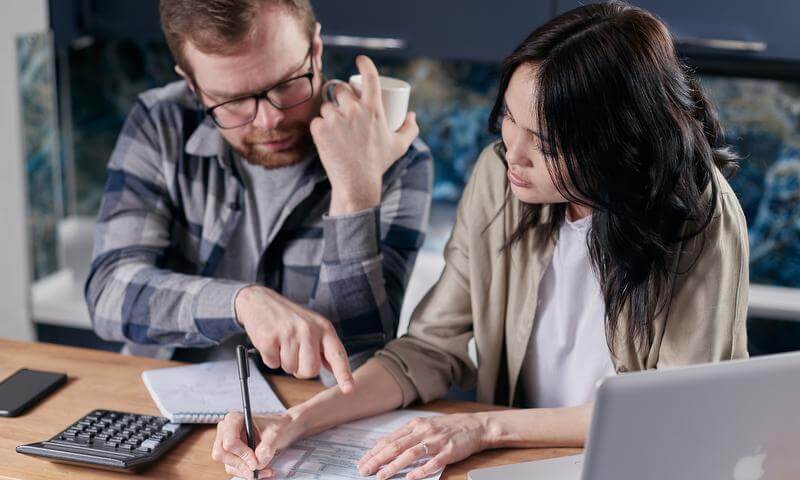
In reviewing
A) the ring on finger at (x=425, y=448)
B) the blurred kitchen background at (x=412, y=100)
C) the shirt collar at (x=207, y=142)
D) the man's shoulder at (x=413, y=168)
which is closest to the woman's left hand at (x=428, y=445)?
the ring on finger at (x=425, y=448)

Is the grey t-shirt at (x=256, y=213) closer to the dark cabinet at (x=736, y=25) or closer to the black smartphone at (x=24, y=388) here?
the black smartphone at (x=24, y=388)

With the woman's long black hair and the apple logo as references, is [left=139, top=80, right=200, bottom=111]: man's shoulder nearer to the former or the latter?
the woman's long black hair

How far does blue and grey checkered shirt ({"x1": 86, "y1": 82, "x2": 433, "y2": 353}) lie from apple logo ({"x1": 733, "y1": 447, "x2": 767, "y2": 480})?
737 millimetres

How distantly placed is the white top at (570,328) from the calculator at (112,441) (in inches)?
22.9

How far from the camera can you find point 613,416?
0.95 m

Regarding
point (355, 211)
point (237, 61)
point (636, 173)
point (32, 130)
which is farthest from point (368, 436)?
point (32, 130)

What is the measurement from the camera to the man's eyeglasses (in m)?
A: 1.59

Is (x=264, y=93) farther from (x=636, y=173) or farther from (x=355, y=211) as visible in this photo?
(x=636, y=173)

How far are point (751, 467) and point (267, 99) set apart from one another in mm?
961

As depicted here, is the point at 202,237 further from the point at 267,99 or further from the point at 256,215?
the point at 267,99

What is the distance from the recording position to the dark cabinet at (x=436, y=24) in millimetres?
2305

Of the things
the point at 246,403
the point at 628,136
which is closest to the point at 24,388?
the point at 246,403

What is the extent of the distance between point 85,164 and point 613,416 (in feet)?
8.22

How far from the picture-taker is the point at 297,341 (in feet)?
4.43
